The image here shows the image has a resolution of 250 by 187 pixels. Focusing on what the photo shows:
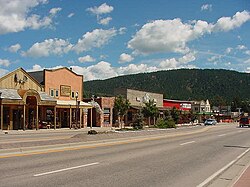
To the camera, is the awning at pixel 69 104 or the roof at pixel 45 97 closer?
the roof at pixel 45 97

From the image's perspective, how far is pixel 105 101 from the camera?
2239 inches

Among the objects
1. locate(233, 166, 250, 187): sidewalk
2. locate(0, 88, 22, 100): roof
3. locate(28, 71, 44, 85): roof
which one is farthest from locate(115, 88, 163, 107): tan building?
locate(233, 166, 250, 187): sidewalk

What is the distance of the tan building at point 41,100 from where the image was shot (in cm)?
4266

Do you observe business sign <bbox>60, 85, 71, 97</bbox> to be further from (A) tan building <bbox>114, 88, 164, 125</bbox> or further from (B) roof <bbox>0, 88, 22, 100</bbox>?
(A) tan building <bbox>114, 88, 164, 125</bbox>

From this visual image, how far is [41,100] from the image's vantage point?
44.5m

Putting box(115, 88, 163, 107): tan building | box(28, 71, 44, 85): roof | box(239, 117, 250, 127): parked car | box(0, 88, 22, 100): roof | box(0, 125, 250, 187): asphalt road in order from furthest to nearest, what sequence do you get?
box(239, 117, 250, 127): parked car < box(115, 88, 163, 107): tan building < box(28, 71, 44, 85): roof < box(0, 88, 22, 100): roof < box(0, 125, 250, 187): asphalt road

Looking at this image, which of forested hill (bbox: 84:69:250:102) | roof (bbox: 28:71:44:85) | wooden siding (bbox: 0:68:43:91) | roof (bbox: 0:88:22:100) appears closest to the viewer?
roof (bbox: 0:88:22:100)

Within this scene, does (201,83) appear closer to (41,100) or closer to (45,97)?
(45,97)

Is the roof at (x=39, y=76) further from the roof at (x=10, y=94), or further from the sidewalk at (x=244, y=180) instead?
the sidewalk at (x=244, y=180)

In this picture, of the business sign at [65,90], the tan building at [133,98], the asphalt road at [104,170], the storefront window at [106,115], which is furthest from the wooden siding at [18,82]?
A: the asphalt road at [104,170]

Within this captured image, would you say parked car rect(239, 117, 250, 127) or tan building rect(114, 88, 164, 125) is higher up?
tan building rect(114, 88, 164, 125)

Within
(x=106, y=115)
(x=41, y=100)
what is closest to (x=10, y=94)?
(x=41, y=100)

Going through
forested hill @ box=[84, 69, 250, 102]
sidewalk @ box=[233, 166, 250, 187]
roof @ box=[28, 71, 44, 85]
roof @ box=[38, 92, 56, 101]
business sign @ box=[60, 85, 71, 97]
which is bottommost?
sidewalk @ box=[233, 166, 250, 187]

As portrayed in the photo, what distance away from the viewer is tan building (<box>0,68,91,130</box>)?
4266 cm
